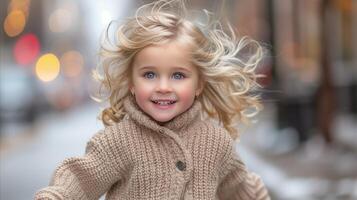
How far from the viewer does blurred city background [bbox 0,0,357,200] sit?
36.2 ft

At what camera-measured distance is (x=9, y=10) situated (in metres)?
49.2

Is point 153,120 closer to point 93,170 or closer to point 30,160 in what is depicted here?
point 93,170

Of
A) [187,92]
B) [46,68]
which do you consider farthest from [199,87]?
[46,68]

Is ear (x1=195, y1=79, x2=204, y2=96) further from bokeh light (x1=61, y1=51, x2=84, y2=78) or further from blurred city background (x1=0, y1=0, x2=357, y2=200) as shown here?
bokeh light (x1=61, y1=51, x2=84, y2=78)

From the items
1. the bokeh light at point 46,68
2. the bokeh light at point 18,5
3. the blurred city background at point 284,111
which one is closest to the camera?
the blurred city background at point 284,111

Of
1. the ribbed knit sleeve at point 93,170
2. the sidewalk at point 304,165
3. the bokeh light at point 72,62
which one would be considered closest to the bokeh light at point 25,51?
the sidewalk at point 304,165

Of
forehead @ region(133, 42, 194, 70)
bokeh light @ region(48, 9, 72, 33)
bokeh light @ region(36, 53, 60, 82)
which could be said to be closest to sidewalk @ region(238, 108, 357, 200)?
forehead @ region(133, 42, 194, 70)

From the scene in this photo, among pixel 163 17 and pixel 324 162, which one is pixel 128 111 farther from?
pixel 324 162

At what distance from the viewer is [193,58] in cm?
349

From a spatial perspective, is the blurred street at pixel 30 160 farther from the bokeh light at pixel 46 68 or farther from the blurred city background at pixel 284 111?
the bokeh light at pixel 46 68

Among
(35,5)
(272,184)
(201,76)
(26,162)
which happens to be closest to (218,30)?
(201,76)

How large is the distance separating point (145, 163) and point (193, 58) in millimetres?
477

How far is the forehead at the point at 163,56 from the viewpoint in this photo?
3.42 metres

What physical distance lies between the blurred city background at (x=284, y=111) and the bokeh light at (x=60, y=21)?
3424cm
